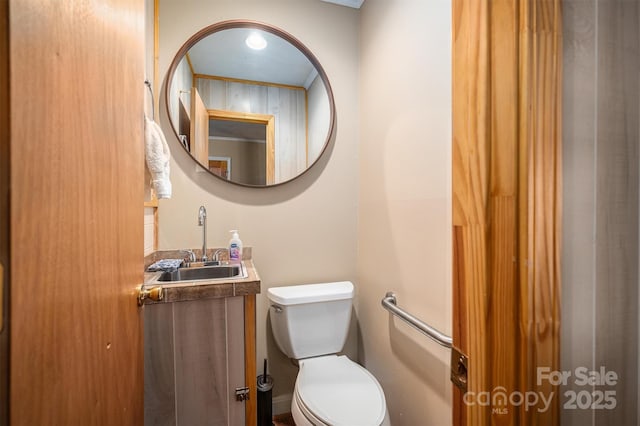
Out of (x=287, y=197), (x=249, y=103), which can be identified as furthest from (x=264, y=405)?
(x=249, y=103)

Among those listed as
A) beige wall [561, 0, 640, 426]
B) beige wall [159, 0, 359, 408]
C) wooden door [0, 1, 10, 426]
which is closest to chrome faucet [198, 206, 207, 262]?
beige wall [159, 0, 359, 408]

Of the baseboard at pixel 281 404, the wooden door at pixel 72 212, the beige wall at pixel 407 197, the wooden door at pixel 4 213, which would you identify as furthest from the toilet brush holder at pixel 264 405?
the wooden door at pixel 4 213

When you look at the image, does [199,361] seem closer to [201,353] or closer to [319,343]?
[201,353]

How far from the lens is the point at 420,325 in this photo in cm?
105

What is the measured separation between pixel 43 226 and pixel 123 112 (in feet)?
1.26

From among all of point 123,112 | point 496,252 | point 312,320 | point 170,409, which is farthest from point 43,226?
point 312,320

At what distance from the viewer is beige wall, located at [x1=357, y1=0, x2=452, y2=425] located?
3.43 ft

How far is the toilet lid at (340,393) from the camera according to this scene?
1023mm

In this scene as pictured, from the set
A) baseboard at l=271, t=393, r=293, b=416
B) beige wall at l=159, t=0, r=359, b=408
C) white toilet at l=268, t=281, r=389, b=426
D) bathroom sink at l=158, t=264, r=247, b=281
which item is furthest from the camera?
baseboard at l=271, t=393, r=293, b=416

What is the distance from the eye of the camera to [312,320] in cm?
149

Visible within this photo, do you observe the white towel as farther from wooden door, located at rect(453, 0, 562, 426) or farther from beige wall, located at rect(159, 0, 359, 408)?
wooden door, located at rect(453, 0, 562, 426)

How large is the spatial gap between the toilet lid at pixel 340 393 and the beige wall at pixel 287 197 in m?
0.41

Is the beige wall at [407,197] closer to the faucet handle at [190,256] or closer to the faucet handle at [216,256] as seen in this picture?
the faucet handle at [216,256]

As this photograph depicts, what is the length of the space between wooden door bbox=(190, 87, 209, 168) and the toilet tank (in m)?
0.84
